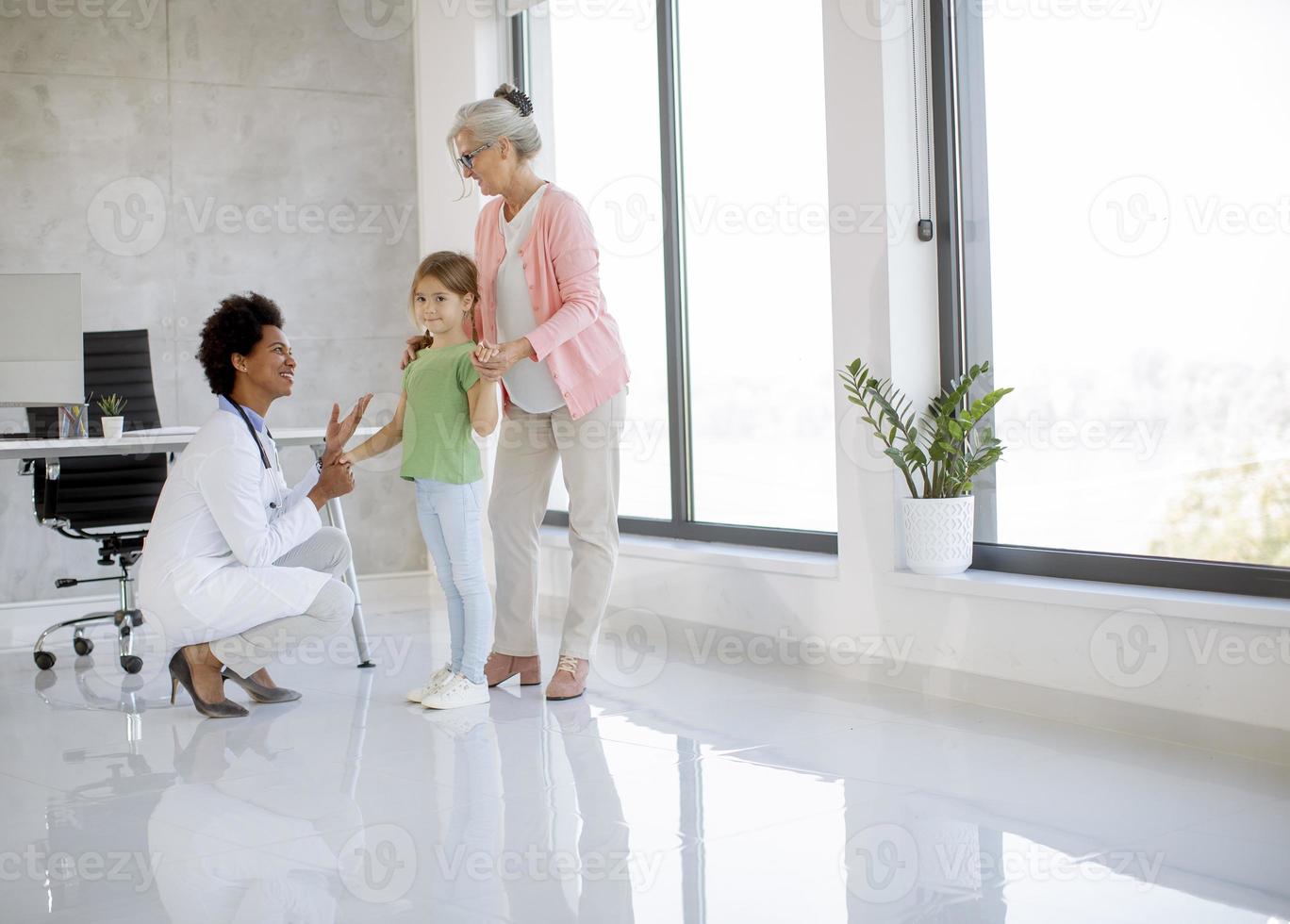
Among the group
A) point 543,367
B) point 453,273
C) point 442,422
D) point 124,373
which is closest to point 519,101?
point 453,273

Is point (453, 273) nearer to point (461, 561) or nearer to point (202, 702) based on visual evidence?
point (461, 561)

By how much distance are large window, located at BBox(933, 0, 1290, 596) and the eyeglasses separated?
1255mm

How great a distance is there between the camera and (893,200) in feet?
11.4

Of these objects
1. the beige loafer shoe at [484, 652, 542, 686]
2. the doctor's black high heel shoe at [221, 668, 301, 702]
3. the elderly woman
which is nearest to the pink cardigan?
the elderly woman

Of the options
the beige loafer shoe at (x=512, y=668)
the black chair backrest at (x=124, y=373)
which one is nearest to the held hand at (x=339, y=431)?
the beige loafer shoe at (x=512, y=668)

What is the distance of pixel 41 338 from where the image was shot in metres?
3.82

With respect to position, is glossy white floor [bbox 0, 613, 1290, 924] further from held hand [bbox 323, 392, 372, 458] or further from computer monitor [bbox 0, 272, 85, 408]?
computer monitor [bbox 0, 272, 85, 408]

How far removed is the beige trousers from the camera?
11.1 feet

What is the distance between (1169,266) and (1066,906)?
5.66 feet

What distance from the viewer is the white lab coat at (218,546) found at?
3.07 metres

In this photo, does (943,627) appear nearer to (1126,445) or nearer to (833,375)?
(1126,445)

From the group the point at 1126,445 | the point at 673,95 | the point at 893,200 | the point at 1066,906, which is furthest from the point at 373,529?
the point at 1066,906

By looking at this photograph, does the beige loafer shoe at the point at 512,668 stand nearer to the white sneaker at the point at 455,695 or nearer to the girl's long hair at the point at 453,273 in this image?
the white sneaker at the point at 455,695

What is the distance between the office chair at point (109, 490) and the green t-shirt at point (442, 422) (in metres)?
Answer: 1.36
